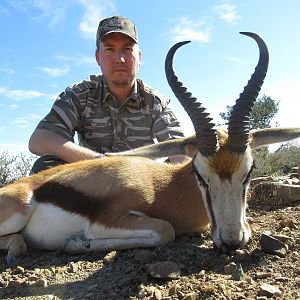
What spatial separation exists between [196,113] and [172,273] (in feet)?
5.42

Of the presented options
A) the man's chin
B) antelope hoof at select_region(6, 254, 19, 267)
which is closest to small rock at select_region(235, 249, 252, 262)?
antelope hoof at select_region(6, 254, 19, 267)

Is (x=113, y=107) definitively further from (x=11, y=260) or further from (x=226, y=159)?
(x=226, y=159)

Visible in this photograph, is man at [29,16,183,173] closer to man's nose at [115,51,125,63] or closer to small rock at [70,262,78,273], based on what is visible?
man's nose at [115,51,125,63]

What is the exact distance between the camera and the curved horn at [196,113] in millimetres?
4148

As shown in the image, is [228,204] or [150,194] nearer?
[228,204]

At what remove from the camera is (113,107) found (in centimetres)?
717

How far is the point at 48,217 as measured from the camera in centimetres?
496

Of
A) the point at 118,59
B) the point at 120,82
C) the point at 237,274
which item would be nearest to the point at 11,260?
the point at 237,274

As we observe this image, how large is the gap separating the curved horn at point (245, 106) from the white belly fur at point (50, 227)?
184 cm

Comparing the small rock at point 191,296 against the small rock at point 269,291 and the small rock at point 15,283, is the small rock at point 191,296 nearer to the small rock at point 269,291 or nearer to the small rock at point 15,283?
the small rock at point 269,291

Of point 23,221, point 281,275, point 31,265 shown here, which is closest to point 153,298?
point 281,275

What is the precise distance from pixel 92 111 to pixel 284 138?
3331 millimetres

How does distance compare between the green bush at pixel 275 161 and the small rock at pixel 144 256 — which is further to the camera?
the green bush at pixel 275 161

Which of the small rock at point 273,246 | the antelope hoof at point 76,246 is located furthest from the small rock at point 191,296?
the antelope hoof at point 76,246
